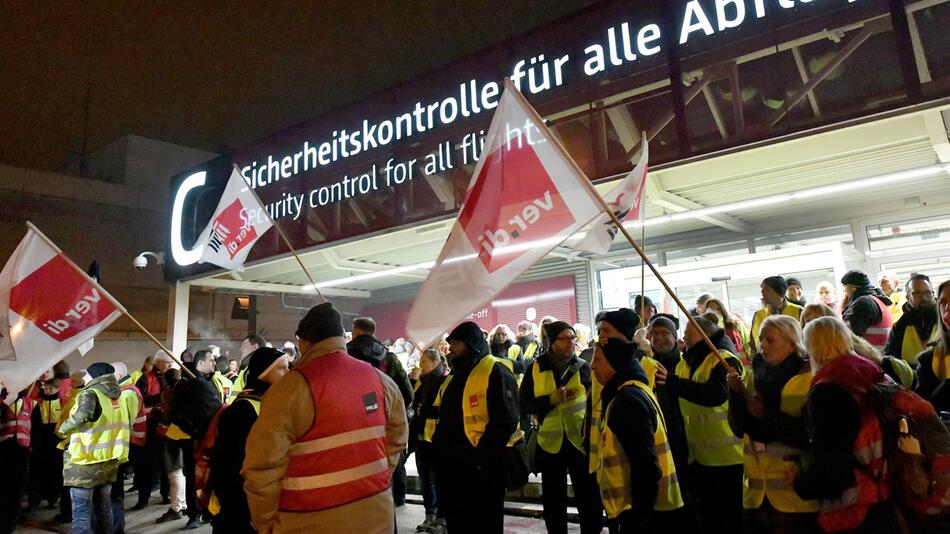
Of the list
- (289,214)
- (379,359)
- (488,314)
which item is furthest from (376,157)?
(379,359)

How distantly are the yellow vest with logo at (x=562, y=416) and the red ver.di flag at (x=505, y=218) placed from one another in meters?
2.27

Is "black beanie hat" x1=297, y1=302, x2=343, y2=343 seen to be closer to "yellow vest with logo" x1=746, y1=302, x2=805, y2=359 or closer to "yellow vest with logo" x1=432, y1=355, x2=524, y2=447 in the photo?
"yellow vest with logo" x1=432, y1=355, x2=524, y2=447

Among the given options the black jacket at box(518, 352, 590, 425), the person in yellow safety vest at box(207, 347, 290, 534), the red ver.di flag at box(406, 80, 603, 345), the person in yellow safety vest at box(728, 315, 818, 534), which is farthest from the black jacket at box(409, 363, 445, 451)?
the person in yellow safety vest at box(728, 315, 818, 534)

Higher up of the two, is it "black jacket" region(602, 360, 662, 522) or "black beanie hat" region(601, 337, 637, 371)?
"black beanie hat" region(601, 337, 637, 371)

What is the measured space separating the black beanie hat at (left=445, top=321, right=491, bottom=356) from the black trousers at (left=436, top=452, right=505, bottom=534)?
2.90 feet

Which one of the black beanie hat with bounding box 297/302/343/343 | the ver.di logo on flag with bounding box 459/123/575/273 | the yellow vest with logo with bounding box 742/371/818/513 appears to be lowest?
the yellow vest with logo with bounding box 742/371/818/513

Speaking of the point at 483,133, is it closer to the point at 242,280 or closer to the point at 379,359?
the point at 379,359

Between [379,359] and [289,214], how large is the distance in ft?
24.5

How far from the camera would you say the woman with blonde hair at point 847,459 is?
2891mm

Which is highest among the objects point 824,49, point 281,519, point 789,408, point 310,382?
point 824,49

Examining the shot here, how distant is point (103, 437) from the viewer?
671 cm

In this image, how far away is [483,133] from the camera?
382 inches

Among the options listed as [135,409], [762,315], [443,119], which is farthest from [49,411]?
[762,315]

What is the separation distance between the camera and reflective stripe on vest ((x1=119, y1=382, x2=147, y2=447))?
737 centimetres
